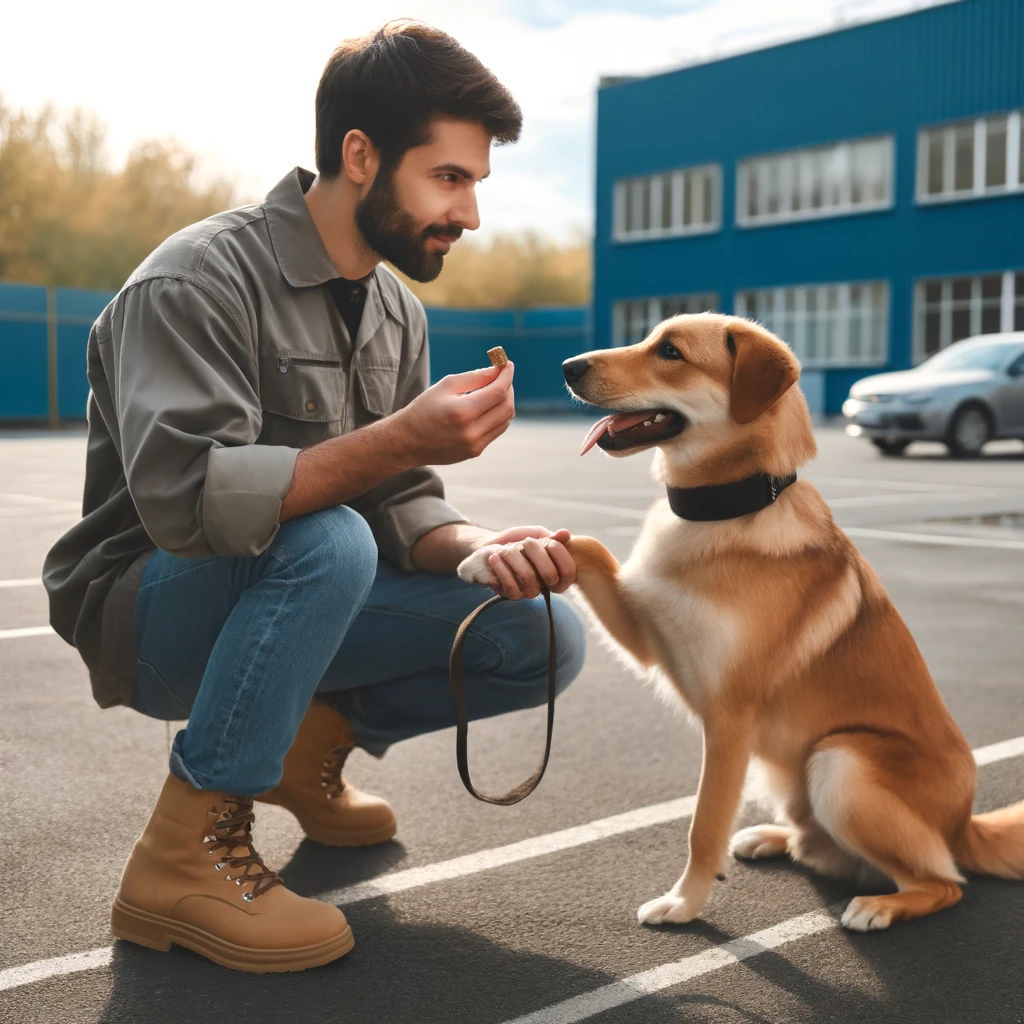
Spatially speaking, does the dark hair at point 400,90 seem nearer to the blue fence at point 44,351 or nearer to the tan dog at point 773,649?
the tan dog at point 773,649

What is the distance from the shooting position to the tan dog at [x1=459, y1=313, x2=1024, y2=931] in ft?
8.83

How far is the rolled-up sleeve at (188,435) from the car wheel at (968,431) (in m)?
14.9

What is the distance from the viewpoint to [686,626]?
2.81m

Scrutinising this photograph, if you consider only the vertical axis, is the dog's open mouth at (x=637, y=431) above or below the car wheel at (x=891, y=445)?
above

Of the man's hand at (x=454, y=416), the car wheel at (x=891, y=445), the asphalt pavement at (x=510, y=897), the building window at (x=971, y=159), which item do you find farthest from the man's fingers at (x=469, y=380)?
the building window at (x=971, y=159)

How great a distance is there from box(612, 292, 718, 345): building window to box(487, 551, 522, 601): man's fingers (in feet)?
95.8

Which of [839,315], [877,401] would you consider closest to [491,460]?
[877,401]

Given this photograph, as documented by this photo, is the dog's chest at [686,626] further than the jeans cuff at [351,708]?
No

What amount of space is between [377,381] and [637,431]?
2.20 feet

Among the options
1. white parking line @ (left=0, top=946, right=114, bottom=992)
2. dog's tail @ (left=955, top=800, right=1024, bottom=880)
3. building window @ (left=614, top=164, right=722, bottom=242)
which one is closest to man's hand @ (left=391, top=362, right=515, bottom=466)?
white parking line @ (left=0, top=946, right=114, bottom=992)

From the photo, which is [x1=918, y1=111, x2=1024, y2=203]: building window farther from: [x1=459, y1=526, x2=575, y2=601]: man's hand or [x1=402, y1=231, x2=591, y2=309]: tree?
[x1=459, y1=526, x2=575, y2=601]: man's hand

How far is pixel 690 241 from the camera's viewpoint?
31.8 meters

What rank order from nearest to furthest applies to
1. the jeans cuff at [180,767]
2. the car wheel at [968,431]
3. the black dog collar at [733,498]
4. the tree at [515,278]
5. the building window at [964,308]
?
the jeans cuff at [180,767] < the black dog collar at [733,498] < the car wheel at [968,431] < the building window at [964,308] < the tree at [515,278]

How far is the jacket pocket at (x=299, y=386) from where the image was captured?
2789mm
